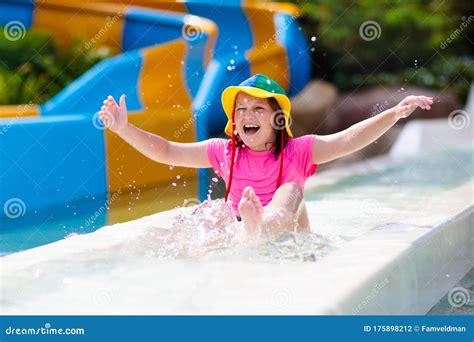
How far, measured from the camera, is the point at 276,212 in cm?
241

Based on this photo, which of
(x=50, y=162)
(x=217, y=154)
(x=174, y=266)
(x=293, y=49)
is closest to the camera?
(x=174, y=266)

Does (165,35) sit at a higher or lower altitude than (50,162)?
higher

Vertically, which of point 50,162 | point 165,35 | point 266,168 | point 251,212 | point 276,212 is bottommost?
point 251,212

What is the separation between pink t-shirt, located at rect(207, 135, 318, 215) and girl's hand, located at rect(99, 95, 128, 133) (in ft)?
1.34

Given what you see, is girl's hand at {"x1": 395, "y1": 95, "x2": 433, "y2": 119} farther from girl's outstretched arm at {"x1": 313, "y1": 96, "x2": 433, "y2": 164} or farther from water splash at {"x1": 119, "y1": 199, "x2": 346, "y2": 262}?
water splash at {"x1": 119, "y1": 199, "x2": 346, "y2": 262}

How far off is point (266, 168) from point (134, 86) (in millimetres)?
3332

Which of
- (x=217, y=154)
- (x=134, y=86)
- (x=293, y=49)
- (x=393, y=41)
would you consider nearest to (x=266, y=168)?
(x=217, y=154)

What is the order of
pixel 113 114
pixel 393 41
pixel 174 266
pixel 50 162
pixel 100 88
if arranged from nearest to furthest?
1. pixel 174 266
2. pixel 113 114
3. pixel 50 162
4. pixel 100 88
5. pixel 393 41

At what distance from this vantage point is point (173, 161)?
2725 mm

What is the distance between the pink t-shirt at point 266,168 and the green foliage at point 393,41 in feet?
30.2

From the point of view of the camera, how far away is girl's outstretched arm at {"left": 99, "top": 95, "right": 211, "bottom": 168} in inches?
99.7

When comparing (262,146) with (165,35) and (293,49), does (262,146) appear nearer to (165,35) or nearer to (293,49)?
(165,35)

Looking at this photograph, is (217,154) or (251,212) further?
(217,154)
